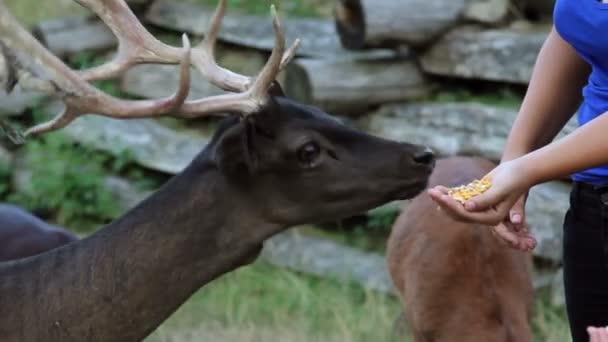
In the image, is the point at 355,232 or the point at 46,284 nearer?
the point at 46,284

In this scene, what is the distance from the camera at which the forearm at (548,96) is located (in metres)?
3.49

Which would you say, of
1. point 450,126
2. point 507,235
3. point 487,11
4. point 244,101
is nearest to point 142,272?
point 244,101

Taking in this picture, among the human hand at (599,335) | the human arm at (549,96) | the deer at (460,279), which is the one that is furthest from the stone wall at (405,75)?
the human hand at (599,335)

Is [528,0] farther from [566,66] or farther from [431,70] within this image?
[566,66]

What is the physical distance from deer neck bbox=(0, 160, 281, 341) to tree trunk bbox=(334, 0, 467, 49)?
11.0 feet

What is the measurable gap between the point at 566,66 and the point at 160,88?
5276mm

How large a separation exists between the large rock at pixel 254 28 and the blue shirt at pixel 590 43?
14.0 ft

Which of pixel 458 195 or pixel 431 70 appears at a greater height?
pixel 458 195

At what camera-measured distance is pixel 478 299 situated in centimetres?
485

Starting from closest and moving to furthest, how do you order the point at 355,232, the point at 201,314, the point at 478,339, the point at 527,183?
1. the point at 527,183
2. the point at 478,339
3. the point at 201,314
4. the point at 355,232

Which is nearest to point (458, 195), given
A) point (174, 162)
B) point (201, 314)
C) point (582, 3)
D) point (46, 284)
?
point (582, 3)

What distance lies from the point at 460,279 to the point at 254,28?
3.88 meters

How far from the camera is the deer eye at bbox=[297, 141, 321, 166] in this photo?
3762 millimetres

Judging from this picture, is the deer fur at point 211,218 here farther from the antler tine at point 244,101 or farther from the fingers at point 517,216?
the fingers at point 517,216
